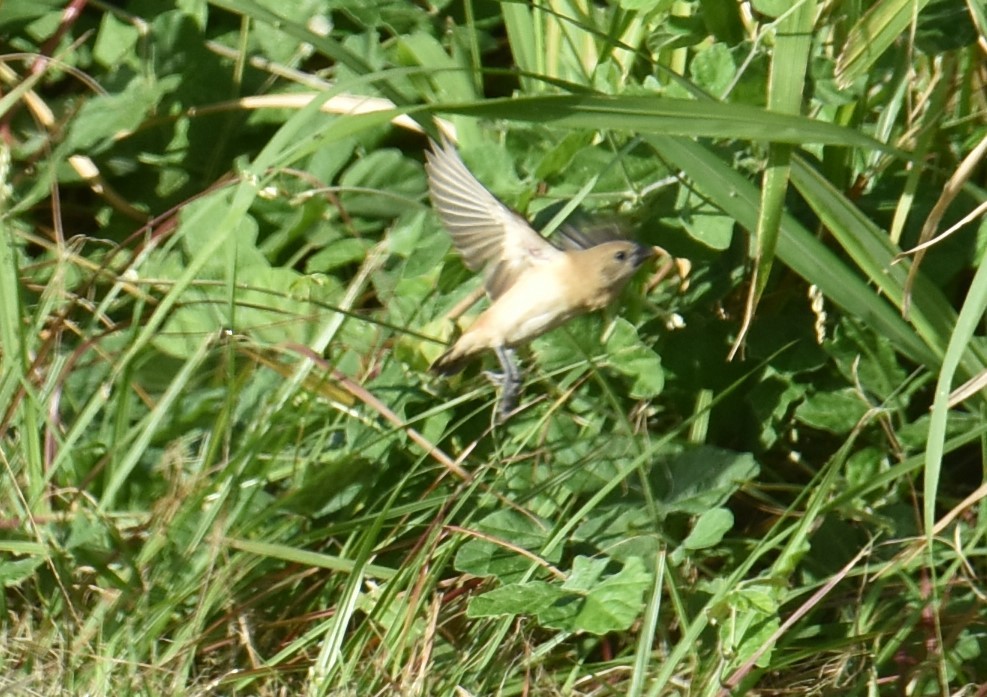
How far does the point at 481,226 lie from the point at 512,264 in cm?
8

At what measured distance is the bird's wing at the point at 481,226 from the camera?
7.05 ft

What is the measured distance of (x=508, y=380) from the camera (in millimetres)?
2176

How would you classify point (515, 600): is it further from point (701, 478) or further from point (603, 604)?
point (701, 478)

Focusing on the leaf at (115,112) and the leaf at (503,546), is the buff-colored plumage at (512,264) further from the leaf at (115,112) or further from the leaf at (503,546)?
the leaf at (115,112)

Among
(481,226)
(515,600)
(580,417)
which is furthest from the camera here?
(580,417)

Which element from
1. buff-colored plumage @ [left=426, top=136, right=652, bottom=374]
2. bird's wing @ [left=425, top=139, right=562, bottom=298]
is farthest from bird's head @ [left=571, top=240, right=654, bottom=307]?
bird's wing @ [left=425, top=139, right=562, bottom=298]

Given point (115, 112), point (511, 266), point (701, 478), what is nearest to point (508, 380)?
point (511, 266)

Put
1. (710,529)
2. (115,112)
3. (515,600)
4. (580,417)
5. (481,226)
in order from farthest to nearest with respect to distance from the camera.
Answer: (115,112) → (580,417) → (481,226) → (710,529) → (515,600)

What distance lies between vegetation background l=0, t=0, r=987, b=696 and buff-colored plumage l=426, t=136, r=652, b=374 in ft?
0.25

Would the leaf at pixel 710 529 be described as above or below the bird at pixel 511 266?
below

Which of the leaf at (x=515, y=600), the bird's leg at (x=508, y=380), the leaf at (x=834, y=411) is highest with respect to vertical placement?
the bird's leg at (x=508, y=380)

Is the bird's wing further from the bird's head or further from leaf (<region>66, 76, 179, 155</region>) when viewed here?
leaf (<region>66, 76, 179, 155</region>)

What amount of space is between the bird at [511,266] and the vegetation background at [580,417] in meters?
0.08

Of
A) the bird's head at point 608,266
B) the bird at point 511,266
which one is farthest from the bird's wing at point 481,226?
the bird's head at point 608,266
